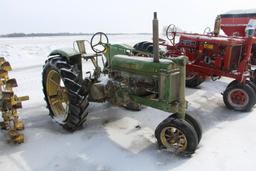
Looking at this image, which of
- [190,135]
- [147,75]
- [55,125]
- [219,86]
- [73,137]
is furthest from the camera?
[219,86]

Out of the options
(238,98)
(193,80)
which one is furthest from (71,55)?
(193,80)

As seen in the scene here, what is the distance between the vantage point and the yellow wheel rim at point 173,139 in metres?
3.41

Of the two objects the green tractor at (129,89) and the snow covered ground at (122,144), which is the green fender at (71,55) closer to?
the green tractor at (129,89)

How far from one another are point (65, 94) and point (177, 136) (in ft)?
6.00

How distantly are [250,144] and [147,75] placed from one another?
172cm

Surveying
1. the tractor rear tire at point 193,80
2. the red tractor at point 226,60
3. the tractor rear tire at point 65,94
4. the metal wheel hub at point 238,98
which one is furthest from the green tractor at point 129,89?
the tractor rear tire at point 193,80

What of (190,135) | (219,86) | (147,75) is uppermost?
(147,75)

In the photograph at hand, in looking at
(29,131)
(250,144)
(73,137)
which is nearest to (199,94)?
(250,144)

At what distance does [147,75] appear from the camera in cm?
367

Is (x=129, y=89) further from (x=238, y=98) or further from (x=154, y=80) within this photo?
(x=238, y=98)

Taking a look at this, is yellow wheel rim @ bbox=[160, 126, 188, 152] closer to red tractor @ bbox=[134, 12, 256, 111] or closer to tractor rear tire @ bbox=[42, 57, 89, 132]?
tractor rear tire @ bbox=[42, 57, 89, 132]

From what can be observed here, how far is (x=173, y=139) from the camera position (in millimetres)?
3480

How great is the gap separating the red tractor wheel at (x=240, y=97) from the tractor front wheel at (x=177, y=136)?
2.21 meters

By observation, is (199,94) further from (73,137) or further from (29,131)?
(29,131)
